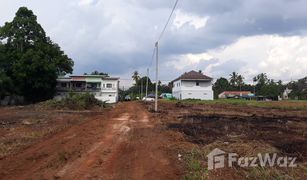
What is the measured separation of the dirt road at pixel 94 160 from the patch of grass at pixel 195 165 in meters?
0.28

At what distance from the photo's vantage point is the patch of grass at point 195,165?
851 cm

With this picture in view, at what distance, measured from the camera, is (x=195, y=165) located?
9547 millimetres

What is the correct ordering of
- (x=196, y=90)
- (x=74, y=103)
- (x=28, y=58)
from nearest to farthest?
(x=74, y=103) < (x=28, y=58) < (x=196, y=90)

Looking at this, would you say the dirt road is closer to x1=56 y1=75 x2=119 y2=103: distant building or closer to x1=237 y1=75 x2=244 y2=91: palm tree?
x1=56 y1=75 x2=119 y2=103: distant building

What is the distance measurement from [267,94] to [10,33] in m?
71.6

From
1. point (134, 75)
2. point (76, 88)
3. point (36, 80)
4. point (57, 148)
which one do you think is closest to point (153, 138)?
point (57, 148)

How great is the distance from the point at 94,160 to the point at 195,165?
2767mm

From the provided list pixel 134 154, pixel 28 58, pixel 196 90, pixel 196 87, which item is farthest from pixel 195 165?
pixel 196 90

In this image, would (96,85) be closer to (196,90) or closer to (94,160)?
(196,90)

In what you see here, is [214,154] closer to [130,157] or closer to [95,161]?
[130,157]

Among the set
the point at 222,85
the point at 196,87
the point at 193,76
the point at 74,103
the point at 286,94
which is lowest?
the point at 74,103

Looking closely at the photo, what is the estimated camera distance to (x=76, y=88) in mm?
81938

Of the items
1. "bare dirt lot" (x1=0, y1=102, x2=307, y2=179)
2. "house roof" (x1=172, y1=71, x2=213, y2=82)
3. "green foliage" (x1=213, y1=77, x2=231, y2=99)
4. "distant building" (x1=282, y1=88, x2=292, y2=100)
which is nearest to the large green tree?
→ "house roof" (x1=172, y1=71, x2=213, y2=82)

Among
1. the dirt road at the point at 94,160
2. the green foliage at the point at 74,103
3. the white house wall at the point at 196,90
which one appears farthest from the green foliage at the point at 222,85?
the dirt road at the point at 94,160
